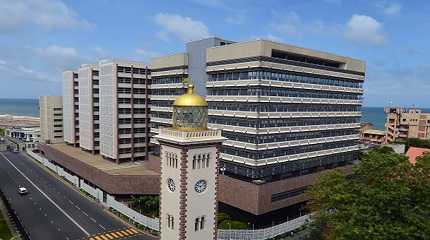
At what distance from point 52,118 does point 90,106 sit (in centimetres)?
4301

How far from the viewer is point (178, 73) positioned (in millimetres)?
78188

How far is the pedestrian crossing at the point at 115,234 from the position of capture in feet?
194

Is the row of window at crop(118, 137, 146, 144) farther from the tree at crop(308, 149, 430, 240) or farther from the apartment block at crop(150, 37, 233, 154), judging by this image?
the tree at crop(308, 149, 430, 240)

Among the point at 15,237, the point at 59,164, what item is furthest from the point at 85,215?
the point at 59,164

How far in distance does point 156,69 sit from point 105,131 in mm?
23884

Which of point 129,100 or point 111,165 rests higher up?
point 129,100

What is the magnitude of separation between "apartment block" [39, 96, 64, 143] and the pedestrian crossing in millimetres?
88682

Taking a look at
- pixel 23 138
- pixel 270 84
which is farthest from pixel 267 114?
pixel 23 138

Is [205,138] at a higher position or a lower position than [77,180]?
higher

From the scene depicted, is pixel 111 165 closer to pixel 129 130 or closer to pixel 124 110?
pixel 129 130

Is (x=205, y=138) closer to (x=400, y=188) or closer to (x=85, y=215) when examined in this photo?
(x=400, y=188)

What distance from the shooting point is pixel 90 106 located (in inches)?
4085

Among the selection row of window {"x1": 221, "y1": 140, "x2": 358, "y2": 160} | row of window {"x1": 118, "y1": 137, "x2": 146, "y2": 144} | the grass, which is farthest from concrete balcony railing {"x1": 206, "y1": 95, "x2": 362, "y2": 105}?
the grass

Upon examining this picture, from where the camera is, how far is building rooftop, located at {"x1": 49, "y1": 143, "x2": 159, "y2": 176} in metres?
80.6
